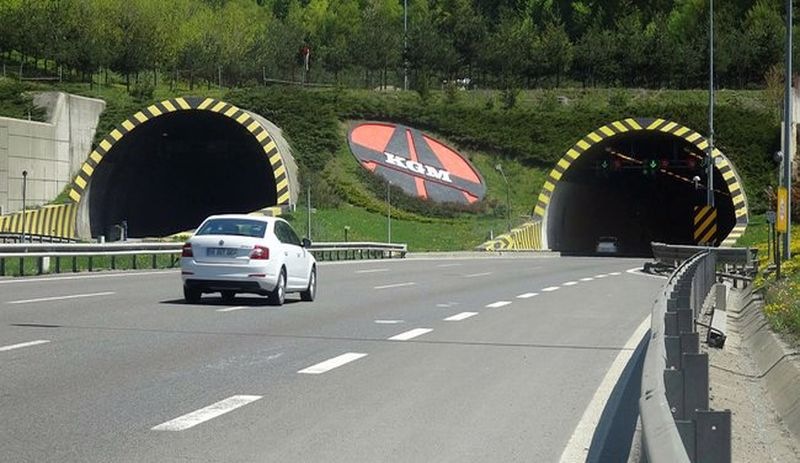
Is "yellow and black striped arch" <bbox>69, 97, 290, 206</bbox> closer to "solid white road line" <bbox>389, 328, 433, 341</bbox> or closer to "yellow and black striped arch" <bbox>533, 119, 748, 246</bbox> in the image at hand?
"yellow and black striped arch" <bbox>533, 119, 748, 246</bbox>

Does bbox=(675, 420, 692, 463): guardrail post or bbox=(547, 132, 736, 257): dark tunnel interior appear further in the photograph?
bbox=(547, 132, 736, 257): dark tunnel interior

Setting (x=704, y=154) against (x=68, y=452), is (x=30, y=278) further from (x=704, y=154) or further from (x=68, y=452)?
(x=704, y=154)

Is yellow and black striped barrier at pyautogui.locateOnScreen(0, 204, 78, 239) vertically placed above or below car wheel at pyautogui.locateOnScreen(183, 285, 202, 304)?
above

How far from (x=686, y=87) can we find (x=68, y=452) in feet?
304

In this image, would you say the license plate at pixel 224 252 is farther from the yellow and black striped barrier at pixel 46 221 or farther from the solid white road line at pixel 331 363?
the yellow and black striped barrier at pixel 46 221

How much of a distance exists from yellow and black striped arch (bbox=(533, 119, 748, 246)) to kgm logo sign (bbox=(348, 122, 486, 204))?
511cm

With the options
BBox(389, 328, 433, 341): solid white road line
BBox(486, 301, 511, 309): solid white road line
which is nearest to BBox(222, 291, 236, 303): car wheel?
BBox(486, 301, 511, 309): solid white road line

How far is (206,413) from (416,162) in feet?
222

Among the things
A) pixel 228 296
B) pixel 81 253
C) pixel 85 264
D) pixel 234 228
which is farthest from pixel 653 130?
pixel 234 228

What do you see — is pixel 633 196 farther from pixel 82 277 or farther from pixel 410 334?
pixel 410 334

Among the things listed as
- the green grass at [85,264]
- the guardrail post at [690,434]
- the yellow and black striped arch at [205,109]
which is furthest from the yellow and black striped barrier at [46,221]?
the guardrail post at [690,434]

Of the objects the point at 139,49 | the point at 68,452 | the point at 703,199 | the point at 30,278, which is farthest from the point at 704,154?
the point at 68,452

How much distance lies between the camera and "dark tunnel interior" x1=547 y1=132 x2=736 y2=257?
244 feet

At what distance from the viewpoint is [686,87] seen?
318 ft
